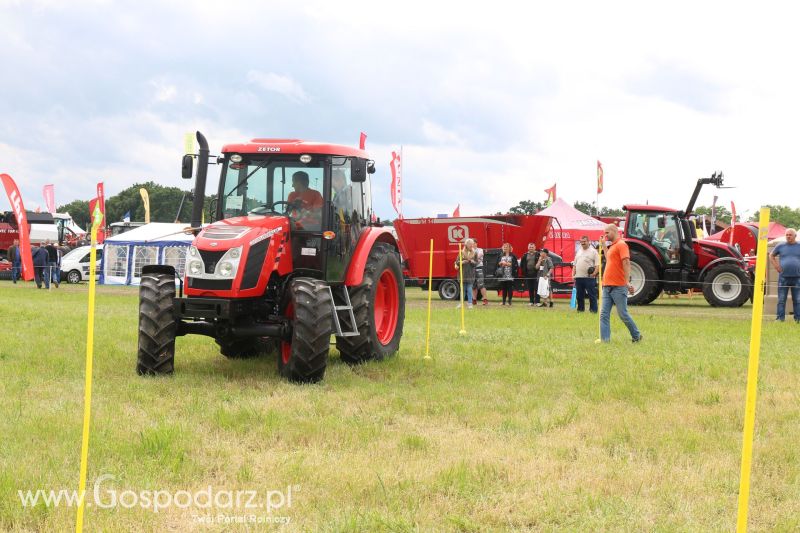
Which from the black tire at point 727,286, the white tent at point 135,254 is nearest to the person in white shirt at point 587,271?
the black tire at point 727,286

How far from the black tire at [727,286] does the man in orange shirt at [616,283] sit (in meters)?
9.72

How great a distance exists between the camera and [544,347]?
10461mm

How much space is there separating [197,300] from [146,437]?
2.40 m

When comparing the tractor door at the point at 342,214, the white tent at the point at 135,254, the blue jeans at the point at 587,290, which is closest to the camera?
the tractor door at the point at 342,214

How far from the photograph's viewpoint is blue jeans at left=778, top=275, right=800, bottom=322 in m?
14.6

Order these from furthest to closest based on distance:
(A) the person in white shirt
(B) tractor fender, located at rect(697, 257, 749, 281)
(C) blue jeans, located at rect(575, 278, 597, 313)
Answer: (B) tractor fender, located at rect(697, 257, 749, 281) → (C) blue jeans, located at rect(575, 278, 597, 313) → (A) the person in white shirt

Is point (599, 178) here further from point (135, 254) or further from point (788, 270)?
point (788, 270)

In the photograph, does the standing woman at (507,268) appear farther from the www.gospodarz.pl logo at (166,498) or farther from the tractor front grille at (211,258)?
the www.gospodarz.pl logo at (166,498)

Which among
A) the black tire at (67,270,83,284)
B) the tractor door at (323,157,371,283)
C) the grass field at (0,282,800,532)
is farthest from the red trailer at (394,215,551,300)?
the black tire at (67,270,83,284)

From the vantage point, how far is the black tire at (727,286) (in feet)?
65.3

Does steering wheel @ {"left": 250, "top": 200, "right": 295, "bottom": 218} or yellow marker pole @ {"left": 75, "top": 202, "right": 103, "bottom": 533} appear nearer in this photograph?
yellow marker pole @ {"left": 75, "top": 202, "right": 103, "bottom": 533}

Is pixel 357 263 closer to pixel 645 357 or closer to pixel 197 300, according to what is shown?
pixel 197 300

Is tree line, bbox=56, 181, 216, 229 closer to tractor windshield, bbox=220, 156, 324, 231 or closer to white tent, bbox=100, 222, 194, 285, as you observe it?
white tent, bbox=100, 222, 194, 285

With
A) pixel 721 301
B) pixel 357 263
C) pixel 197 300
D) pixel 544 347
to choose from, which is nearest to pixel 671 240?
pixel 721 301
